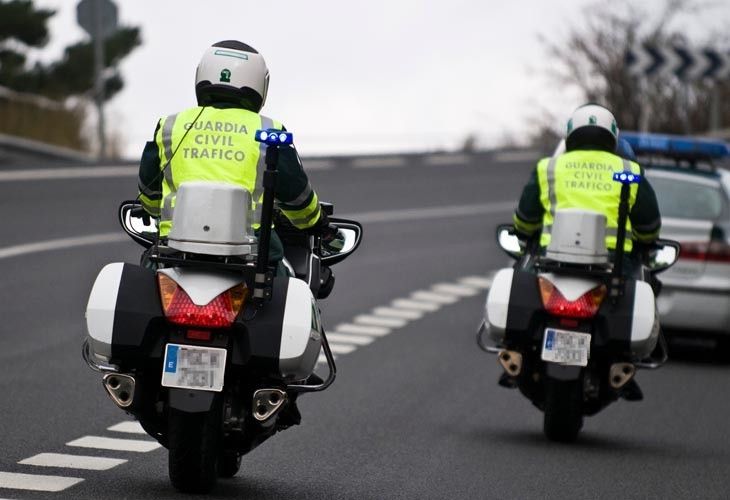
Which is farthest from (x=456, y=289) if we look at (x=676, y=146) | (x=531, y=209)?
(x=531, y=209)

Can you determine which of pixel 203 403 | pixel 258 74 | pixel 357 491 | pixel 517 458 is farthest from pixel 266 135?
pixel 517 458

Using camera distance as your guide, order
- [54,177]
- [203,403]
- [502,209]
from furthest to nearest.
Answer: [502,209] < [54,177] < [203,403]

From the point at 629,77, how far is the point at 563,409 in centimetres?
4631

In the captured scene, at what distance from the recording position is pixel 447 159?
1610 inches

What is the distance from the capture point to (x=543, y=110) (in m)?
61.3

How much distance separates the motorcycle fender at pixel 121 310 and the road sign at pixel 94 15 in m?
25.9

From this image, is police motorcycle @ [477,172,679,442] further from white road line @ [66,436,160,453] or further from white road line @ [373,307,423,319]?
white road line @ [373,307,423,319]

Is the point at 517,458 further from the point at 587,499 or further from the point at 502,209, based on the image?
the point at 502,209

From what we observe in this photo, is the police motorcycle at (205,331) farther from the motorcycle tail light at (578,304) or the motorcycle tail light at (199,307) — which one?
the motorcycle tail light at (578,304)

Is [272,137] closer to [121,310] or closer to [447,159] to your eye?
[121,310]

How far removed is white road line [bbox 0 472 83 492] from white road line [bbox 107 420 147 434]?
72.2 inches

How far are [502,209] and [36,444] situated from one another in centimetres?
2285

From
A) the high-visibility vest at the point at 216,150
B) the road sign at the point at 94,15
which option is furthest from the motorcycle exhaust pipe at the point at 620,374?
the road sign at the point at 94,15

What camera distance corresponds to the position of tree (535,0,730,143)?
55344mm
